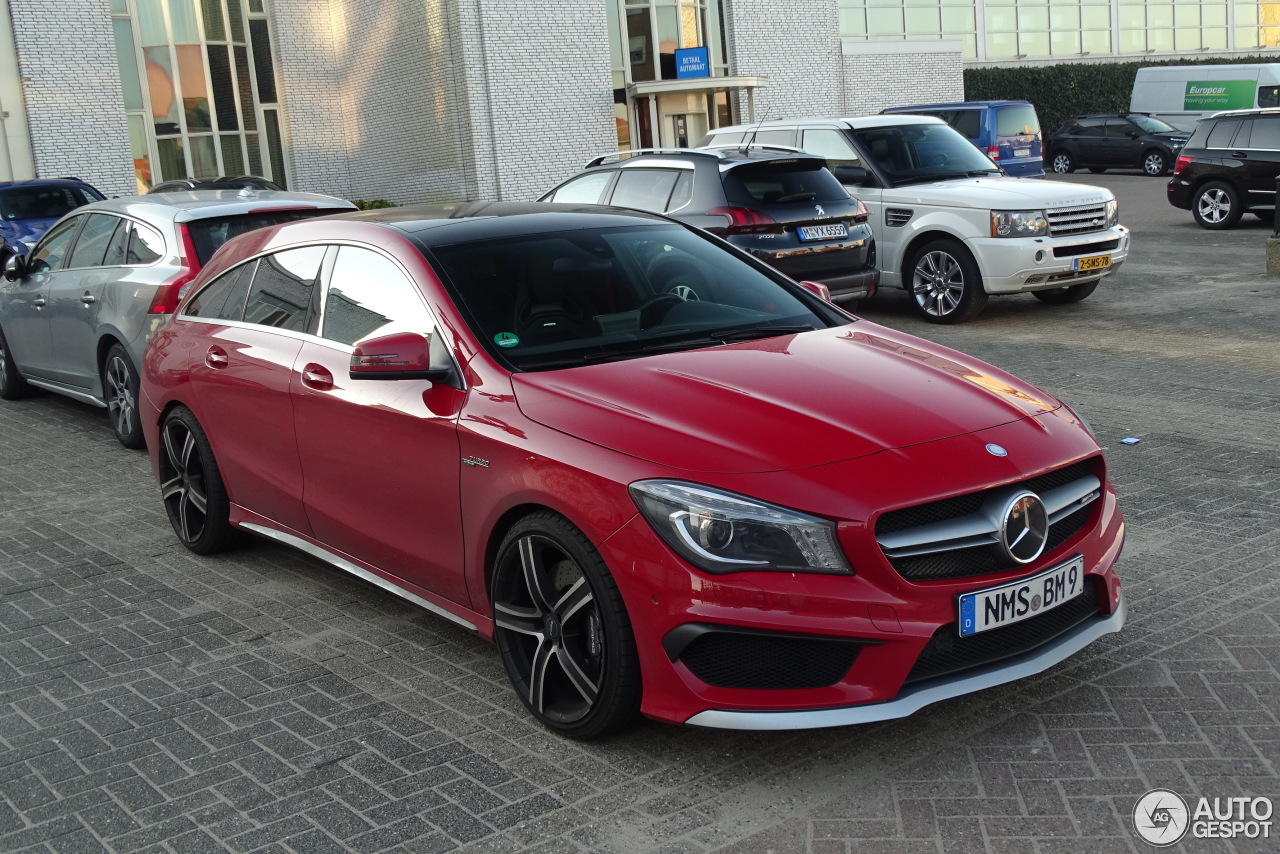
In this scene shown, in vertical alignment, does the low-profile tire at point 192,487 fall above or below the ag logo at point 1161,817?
above

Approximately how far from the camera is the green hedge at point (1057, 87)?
1636 inches

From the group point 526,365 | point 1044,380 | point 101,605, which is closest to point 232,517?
point 101,605

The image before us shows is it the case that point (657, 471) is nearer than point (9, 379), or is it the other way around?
point (657, 471)

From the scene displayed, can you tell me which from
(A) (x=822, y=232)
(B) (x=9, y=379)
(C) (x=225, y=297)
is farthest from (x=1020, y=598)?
(B) (x=9, y=379)

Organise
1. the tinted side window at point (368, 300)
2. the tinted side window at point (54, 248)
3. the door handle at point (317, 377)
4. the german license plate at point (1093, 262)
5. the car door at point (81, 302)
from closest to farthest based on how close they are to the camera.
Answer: the tinted side window at point (368, 300), the door handle at point (317, 377), the car door at point (81, 302), the tinted side window at point (54, 248), the german license plate at point (1093, 262)

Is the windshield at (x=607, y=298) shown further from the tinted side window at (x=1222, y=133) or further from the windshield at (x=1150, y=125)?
the windshield at (x=1150, y=125)

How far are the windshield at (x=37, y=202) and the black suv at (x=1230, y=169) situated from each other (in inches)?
672

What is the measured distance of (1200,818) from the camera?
10.7 ft

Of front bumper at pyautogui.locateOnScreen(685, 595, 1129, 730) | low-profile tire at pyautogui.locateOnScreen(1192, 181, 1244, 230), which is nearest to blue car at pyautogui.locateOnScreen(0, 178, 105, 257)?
low-profile tire at pyautogui.locateOnScreen(1192, 181, 1244, 230)

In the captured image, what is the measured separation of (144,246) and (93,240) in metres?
0.79

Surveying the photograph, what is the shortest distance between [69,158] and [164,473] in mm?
23788

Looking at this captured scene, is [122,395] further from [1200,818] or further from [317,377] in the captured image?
[1200,818]

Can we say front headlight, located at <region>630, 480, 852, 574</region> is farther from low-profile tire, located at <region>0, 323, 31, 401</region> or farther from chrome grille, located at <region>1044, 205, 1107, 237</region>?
chrome grille, located at <region>1044, 205, 1107, 237</region>

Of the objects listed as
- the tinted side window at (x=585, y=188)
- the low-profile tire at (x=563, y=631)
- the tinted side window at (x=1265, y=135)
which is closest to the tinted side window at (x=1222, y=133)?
the tinted side window at (x=1265, y=135)
